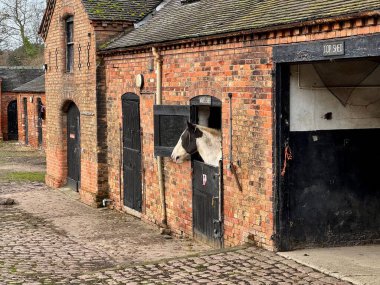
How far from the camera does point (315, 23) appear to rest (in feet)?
27.8

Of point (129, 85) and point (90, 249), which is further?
point (129, 85)

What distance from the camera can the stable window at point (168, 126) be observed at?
12443 millimetres

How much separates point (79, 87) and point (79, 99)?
32 centimetres

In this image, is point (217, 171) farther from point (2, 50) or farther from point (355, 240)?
point (2, 50)

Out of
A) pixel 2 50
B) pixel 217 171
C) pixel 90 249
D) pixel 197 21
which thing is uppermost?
pixel 2 50

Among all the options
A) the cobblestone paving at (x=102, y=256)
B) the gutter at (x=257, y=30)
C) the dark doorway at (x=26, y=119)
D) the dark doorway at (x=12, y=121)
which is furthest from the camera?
the dark doorway at (x=12, y=121)

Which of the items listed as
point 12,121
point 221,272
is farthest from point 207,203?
point 12,121

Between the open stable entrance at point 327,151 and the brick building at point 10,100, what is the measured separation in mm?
31196

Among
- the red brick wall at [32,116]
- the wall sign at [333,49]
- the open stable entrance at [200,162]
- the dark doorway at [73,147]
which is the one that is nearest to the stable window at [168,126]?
the open stable entrance at [200,162]

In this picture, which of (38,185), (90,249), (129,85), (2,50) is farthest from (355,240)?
(2,50)

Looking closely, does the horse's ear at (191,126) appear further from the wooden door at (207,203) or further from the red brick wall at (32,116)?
the red brick wall at (32,116)

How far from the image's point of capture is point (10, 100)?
1555 inches

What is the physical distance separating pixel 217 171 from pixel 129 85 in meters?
4.52

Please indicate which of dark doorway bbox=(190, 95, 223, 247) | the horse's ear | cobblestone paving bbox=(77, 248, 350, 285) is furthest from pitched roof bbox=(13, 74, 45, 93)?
cobblestone paving bbox=(77, 248, 350, 285)
